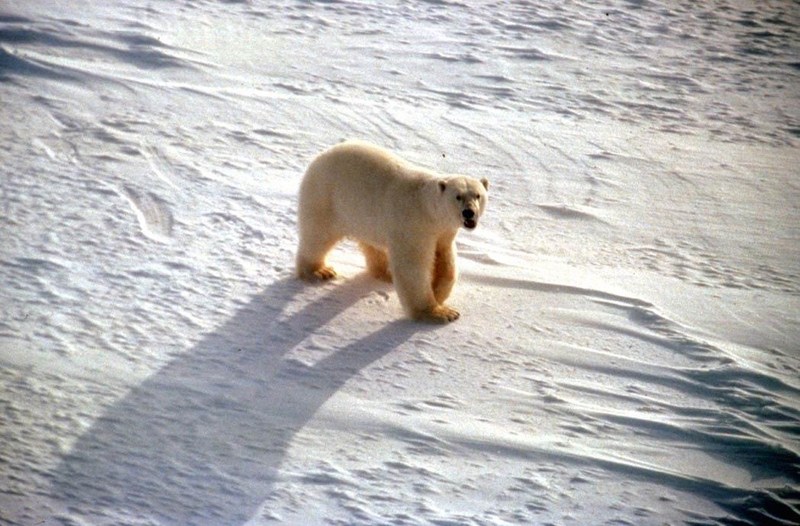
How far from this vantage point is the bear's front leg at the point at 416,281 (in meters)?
4.58

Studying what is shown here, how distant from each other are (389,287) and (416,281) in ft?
1.54

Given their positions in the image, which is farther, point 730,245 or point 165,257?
point 730,245

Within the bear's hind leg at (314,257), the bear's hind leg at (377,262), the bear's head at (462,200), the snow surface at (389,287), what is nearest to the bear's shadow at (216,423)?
the snow surface at (389,287)

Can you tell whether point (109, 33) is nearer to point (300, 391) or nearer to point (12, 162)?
point (12, 162)

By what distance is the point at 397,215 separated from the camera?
4.58 metres

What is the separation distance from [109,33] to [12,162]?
6.27ft

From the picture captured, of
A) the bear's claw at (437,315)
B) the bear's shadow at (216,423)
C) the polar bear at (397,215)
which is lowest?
the bear's shadow at (216,423)

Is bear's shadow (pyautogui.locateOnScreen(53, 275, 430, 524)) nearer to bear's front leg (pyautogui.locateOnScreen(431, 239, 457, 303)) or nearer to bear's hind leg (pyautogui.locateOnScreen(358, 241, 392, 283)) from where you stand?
bear's front leg (pyautogui.locateOnScreen(431, 239, 457, 303))

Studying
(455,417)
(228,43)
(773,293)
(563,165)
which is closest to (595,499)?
(455,417)

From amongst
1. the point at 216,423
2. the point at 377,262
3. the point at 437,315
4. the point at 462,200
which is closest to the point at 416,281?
the point at 437,315

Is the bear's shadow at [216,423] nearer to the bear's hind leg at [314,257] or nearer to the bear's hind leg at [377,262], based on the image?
the bear's hind leg at [314,257]

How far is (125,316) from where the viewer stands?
15.4ft

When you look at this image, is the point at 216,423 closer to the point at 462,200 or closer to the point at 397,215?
the point at 397,215

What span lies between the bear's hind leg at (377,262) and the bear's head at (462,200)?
2.29ft
